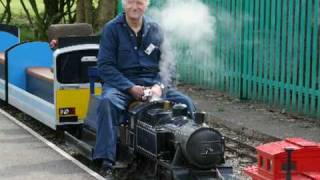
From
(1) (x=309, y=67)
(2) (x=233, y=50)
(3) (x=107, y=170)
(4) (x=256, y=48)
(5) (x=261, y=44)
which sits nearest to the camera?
(3) (x=107, y=170)

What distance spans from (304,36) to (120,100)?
198 inches

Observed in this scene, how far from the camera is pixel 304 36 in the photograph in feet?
35.6

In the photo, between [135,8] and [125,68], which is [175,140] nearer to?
[125,68]

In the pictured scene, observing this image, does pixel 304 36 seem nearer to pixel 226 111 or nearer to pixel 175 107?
pixel 226 111

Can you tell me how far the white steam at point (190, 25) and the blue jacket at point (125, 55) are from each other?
597 cm

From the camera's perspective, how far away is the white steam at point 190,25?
1350 centimetres

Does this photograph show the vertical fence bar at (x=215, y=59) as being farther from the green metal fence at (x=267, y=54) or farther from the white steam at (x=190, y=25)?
the white steam at (x=190, y=25)

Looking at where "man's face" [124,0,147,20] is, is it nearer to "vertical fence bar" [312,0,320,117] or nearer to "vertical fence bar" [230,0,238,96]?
"vertical fence bar" [312,0,320,117]

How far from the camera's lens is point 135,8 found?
21.7 ft

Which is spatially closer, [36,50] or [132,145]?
[132,145]

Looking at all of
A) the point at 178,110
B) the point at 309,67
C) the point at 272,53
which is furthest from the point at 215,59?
the point at 178,110

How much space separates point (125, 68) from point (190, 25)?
268 inches

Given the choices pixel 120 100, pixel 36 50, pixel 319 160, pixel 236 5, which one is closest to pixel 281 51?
pixel 236 5

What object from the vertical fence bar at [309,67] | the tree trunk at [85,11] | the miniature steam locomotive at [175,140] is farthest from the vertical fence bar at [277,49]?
the tree trunk at [85,11]
